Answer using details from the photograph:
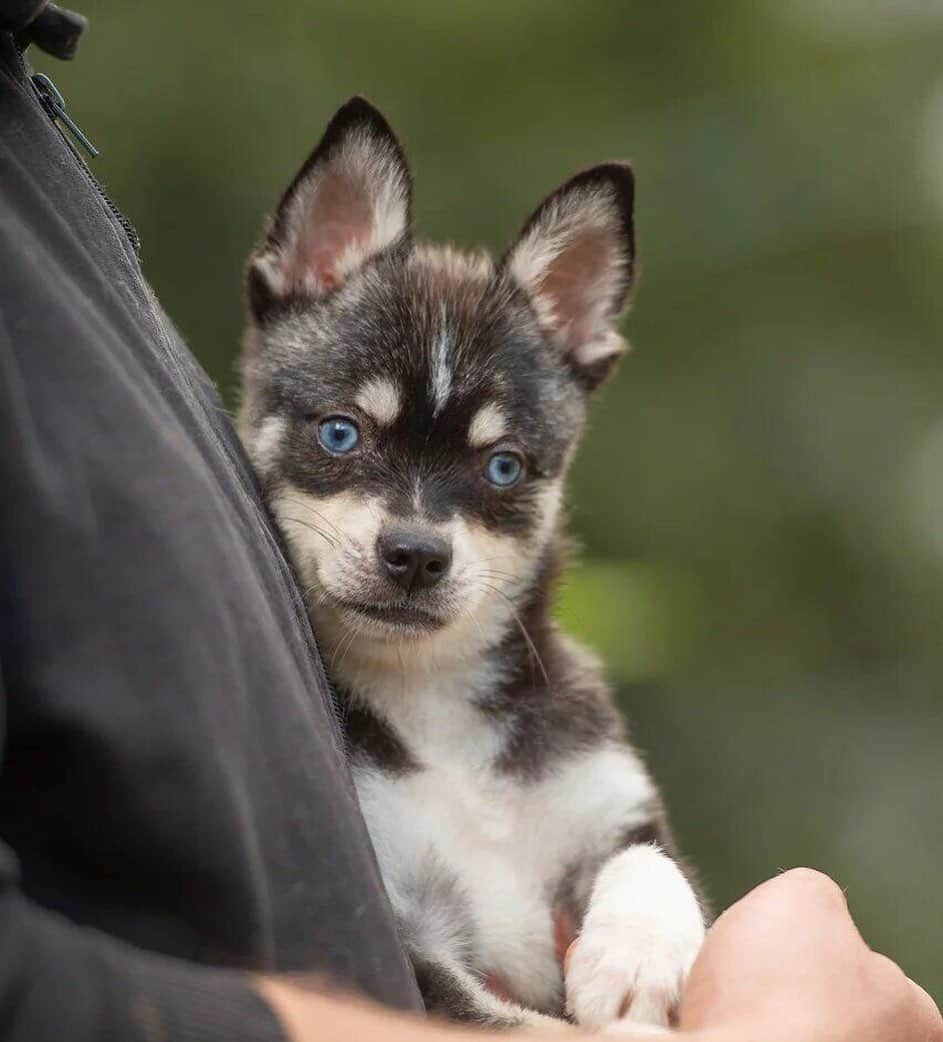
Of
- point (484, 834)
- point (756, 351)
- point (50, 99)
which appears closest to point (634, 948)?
point (484, 834)

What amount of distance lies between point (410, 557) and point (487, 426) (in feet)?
1.25

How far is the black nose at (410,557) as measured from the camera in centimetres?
243

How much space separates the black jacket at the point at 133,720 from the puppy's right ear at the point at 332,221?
1547 mm

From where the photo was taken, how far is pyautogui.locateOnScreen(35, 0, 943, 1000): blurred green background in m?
5.91

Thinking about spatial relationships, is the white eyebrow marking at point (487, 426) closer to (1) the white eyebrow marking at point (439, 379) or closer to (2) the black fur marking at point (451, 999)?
(1) the white eyebrow marking at point (439, 379)

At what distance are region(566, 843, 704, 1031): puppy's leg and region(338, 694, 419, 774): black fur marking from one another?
1.21ft

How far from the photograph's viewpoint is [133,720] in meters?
1.13

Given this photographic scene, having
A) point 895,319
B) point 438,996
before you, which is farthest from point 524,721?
point 895,319

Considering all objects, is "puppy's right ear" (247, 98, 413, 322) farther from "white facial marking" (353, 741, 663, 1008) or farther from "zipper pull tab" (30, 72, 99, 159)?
"zipper pull tab" (30, 72, 99, 159)

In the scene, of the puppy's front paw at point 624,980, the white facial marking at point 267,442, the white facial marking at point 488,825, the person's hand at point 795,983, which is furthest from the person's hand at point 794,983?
the white facial marking at point 267,442

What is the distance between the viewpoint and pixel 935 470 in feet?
21.0

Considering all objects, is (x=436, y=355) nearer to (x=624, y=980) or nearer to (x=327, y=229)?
(x=327, y=229)

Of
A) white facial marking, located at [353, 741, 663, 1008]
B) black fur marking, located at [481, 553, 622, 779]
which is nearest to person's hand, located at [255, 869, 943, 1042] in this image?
white facial marking, located at [353, 741, 663, 1008]

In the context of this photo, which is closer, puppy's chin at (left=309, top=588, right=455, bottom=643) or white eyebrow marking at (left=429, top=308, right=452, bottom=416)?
puppy's chin at (left=309, top=588, right=455, bottom=643)
